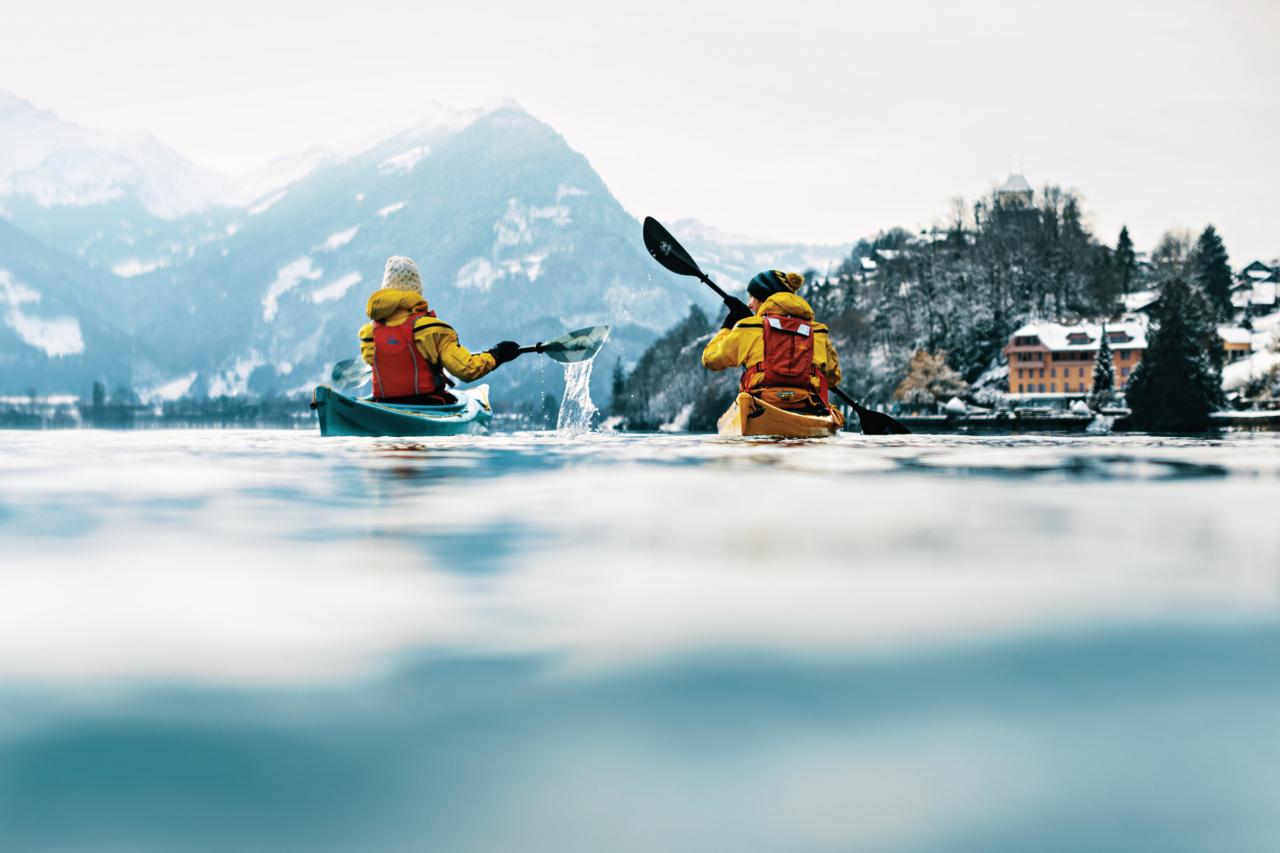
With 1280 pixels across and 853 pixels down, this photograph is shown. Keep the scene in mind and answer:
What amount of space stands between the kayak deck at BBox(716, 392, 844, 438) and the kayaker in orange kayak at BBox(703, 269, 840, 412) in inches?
5.9

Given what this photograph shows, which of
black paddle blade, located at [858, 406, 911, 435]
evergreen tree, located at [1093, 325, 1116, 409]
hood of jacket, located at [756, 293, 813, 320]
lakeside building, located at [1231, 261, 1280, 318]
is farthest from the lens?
lakeside building, located at [1231, 261, 1280, 318]

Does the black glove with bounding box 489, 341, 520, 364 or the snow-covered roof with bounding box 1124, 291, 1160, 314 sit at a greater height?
the snow-covered roof with bounding box 1124, 291, 1160, 314

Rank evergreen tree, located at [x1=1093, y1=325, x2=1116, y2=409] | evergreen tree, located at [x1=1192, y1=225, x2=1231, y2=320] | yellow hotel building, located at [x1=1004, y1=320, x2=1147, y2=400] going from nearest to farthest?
evergreen tree, located at [x1=1093, y1=325, x2=1116, y2=409] → yellow hotel building, located at [x1=1004, y1=320, x2=1147, y2=400] → evergreen tree, located at [x1=1192, y1=225, x2=1231, y2=320]

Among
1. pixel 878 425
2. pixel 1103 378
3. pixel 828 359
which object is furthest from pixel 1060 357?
pixel 828 359

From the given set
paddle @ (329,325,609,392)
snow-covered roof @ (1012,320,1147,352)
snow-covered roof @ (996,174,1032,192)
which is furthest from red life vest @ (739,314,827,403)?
snow-covered roof @ (996,174,1032,192)

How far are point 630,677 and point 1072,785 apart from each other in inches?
44.9

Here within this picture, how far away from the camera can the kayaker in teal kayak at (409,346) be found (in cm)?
1499

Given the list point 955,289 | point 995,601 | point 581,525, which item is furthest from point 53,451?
point 955,289

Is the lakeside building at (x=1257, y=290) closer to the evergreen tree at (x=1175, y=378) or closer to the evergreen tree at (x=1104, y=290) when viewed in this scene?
the evergreen tree at (x=1104, y=290)

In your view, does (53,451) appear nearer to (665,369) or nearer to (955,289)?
(955,289)

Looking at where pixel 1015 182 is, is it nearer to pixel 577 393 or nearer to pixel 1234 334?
pixel 1234 334

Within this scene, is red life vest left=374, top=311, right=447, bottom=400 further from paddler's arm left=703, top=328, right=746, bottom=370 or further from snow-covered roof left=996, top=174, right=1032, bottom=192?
snow-covered roof left=996, top=174, right=1032, bottom=192

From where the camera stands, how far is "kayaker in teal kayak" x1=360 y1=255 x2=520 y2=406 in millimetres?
14992

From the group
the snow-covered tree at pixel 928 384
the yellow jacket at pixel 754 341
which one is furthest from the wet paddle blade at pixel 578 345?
the snow-covered tree at pixel 928 384
